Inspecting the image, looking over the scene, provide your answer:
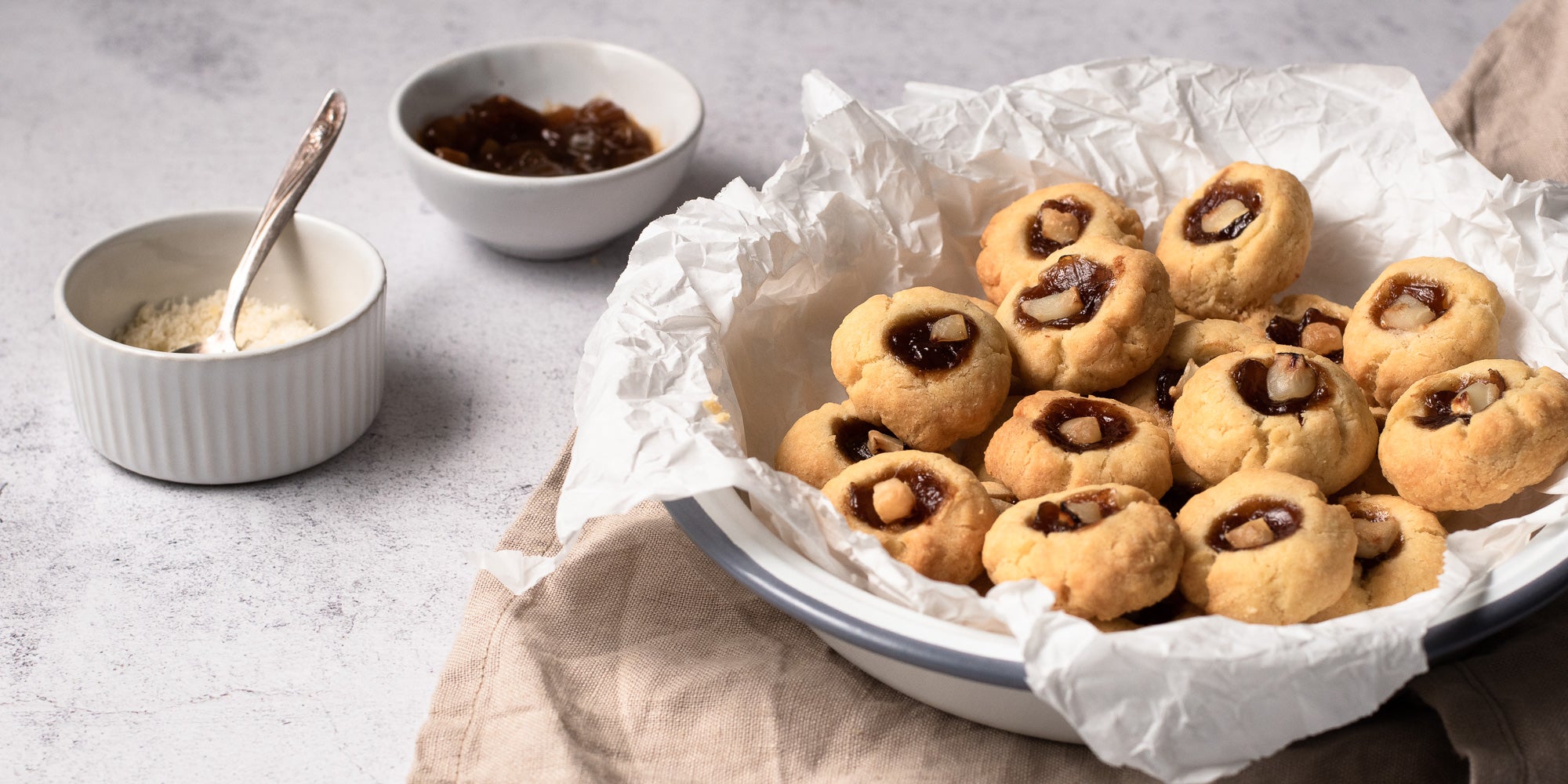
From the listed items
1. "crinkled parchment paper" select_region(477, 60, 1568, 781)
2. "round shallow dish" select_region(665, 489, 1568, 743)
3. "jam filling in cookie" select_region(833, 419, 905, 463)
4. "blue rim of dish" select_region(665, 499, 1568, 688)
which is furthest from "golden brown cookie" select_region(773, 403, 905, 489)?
"blue rim of dish" select_region(665, 499, 1568, 688)

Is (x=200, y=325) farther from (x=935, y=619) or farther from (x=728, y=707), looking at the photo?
(x=935, y=619)

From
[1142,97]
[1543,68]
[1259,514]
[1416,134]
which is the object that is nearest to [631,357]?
[1259,514]

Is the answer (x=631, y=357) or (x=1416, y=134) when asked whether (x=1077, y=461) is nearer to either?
(x=631, y=357)

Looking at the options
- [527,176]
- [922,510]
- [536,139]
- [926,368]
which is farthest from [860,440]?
[536,139]

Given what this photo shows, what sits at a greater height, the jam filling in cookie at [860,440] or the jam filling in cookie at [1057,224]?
the jam filling in cookie at [1057,224]

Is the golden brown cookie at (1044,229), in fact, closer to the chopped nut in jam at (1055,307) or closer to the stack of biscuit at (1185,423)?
the stack of biscuit at (1185,423)

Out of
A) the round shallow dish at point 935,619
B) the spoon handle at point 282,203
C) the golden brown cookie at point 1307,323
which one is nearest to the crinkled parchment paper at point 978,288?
the round shallow dish at point 935,619

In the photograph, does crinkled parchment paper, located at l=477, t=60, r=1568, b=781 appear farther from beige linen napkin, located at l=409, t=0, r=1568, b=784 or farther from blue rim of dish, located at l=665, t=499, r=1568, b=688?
beige linen napkin, located at l=409, t=0, r=1568, b=784
